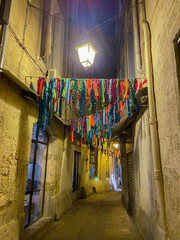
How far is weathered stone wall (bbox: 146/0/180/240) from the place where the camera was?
2.83 meters

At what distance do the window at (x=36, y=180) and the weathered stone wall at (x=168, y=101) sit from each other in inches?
169

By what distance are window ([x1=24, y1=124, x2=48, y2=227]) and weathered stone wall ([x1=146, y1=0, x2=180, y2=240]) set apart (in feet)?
14.1

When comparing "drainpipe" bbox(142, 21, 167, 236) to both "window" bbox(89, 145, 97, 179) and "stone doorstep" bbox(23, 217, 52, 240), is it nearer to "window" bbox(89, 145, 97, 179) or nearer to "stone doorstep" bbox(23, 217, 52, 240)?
"stone doorstep" bbox(23, 217, 52, 240)

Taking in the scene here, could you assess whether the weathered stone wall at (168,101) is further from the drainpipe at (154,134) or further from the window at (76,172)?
the window at (76,172)

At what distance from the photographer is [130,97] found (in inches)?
185

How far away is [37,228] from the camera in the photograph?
536 cm

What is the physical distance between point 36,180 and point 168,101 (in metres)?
5.69

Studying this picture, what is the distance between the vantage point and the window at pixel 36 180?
5.84 m

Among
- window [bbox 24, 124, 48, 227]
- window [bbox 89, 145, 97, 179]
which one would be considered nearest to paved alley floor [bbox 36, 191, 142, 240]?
window [bbox 24, 124, 48, 227]

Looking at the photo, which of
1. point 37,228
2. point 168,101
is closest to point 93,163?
point 37,228

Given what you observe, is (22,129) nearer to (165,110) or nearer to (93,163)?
(165,110)

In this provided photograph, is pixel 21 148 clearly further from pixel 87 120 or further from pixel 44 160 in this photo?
pixel 87 120

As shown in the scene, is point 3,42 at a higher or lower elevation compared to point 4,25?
lower

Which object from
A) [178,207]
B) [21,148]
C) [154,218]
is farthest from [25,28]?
[154,218]
